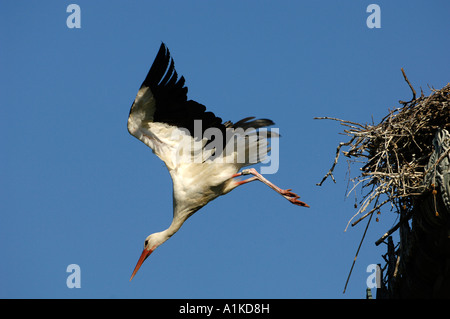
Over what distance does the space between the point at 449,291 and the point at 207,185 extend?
109 inches

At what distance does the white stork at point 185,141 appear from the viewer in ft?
25.9

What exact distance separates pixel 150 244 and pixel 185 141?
1.33 metres

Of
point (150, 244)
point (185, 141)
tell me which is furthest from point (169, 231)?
point (185, 141)

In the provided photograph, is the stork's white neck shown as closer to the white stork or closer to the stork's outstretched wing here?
the white stork

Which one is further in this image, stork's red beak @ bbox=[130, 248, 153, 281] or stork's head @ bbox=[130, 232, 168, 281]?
stork's red beak @ bbox=[130, 248, 153, 281]

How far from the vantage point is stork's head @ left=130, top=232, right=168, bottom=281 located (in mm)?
8547

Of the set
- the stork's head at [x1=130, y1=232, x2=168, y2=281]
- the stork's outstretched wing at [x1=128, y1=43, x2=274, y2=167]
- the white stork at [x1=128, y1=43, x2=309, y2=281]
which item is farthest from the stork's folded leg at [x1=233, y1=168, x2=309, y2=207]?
the stork's head at [x1=130, y1=232, x2=168, y2=281]

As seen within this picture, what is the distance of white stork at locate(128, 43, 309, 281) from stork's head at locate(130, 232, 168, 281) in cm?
8

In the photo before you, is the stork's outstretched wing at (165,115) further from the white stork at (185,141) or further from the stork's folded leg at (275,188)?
the stork's folded leg at (275,188)

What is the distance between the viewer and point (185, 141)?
8156 mm

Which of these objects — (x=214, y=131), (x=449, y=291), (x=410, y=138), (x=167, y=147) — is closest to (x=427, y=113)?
(x=410, y=138)

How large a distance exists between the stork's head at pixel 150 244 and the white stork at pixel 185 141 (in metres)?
0.08

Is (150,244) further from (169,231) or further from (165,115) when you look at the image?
(165,115)
